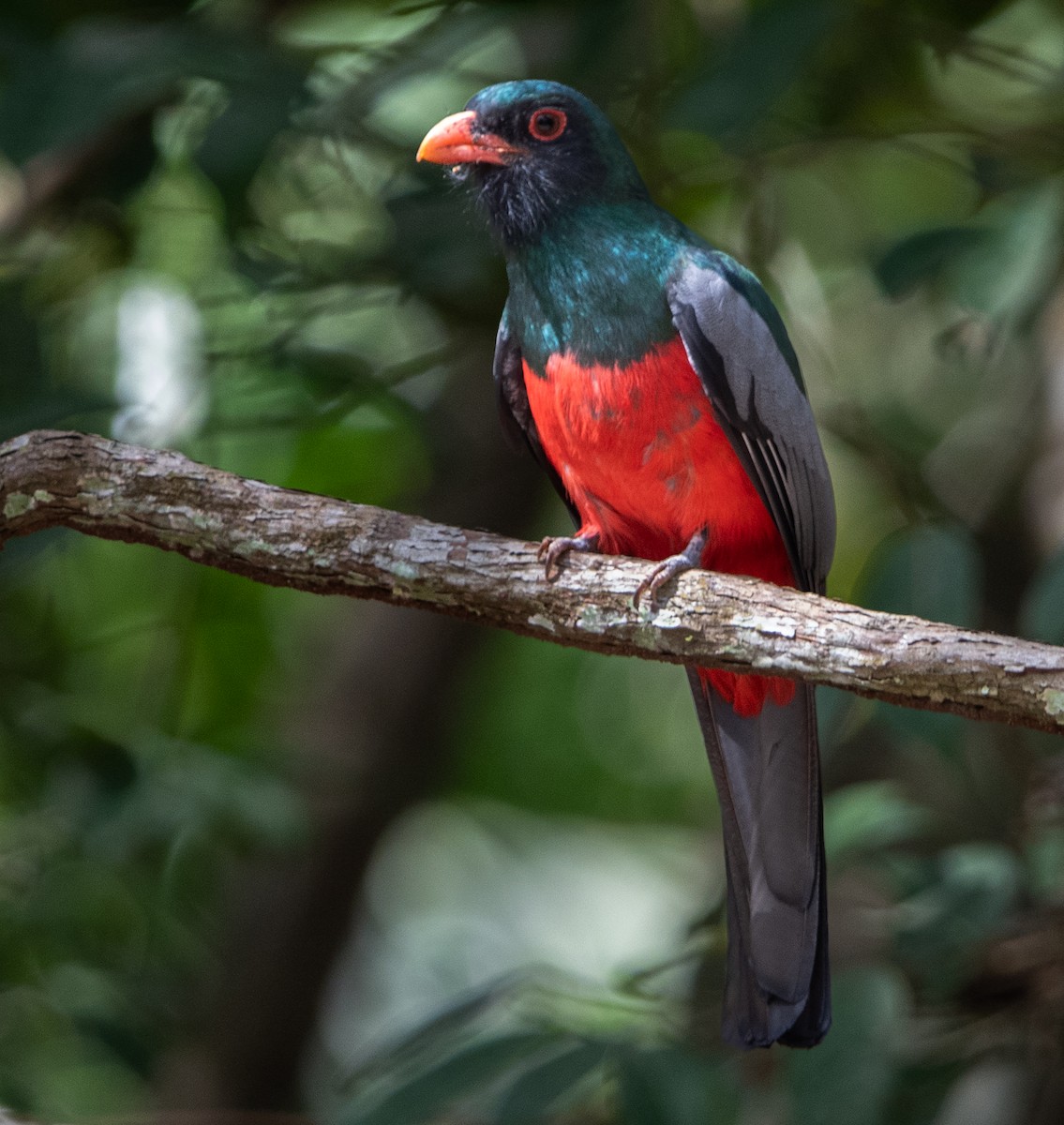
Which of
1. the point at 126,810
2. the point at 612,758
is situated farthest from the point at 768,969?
the point at 612,758

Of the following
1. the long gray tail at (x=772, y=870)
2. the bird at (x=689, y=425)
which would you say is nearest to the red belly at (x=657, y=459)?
the bird at (x=689, y=425)

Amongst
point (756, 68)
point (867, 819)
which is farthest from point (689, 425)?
point (867, 819)

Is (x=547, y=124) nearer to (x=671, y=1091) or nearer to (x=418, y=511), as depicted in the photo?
(x=418, y=511)

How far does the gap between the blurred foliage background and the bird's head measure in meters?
0.22

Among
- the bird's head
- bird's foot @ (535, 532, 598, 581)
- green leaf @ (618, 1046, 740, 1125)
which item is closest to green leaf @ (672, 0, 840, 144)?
the bird's head

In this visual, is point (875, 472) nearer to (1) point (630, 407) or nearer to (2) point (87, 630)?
Result: (1) point (630, 407)

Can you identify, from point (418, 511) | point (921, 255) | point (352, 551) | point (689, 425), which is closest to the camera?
point (352, 551)

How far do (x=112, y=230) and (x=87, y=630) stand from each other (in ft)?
5.72

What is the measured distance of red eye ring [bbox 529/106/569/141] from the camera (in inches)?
146

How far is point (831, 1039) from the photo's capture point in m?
3.17

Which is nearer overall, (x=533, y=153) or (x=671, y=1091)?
(x=671, y=1091)

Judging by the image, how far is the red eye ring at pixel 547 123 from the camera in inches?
146

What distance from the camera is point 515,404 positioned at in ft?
12.6

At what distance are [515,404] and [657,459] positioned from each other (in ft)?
2.02
